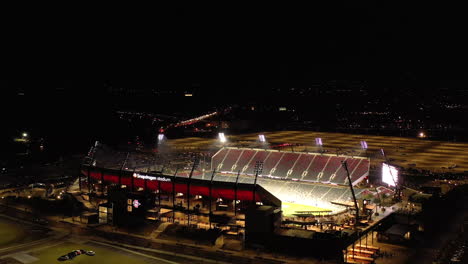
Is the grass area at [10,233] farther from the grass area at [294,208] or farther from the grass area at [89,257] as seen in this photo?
the grass area at [294,208]

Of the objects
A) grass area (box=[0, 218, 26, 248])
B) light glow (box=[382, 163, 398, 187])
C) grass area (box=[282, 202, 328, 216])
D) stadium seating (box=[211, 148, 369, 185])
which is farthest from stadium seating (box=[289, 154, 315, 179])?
grass area (box=[0, 218, 26, 248])

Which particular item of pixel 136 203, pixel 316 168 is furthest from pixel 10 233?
pixel 316 168

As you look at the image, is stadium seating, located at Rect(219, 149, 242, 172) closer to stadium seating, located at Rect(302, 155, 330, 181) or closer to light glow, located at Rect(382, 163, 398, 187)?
stadium seating, located at Rect(302, 155, 330, 181)

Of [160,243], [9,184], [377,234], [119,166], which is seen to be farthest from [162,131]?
[377,234]

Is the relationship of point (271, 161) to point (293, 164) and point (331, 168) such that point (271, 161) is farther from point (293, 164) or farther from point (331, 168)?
point (331, 168)

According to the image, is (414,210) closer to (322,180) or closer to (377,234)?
(377,234)

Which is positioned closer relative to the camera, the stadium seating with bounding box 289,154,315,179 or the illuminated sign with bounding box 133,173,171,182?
the illuminated sign with bounding box 133,173,171,182

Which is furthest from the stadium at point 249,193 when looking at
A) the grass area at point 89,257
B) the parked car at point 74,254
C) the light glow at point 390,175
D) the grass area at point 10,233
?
the grass area at point 10,233
